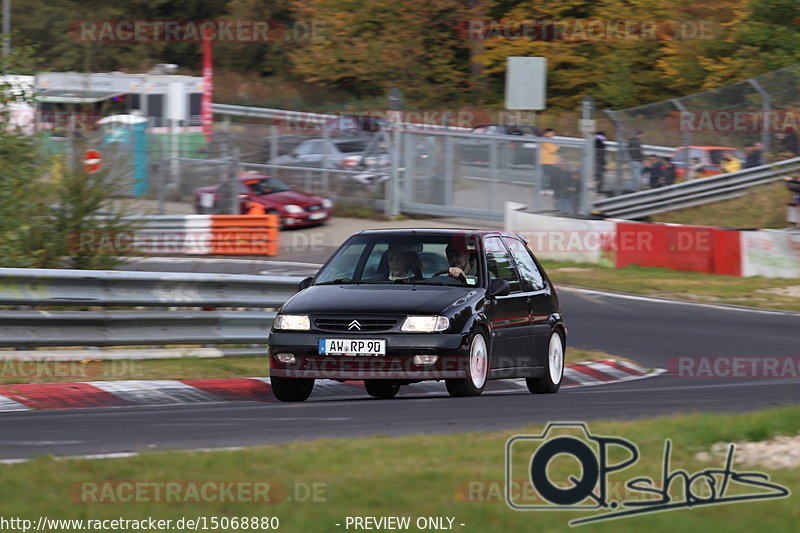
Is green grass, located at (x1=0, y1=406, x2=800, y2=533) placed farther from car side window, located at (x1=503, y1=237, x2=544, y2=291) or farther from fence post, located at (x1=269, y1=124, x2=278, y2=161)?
Result: fence post, located at (x1=269, y1=124, x2=278, y2=161)

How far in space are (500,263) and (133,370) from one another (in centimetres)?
344

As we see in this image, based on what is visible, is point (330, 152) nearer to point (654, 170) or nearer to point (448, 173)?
point (448, 173)

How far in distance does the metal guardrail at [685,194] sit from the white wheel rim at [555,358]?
1816cm

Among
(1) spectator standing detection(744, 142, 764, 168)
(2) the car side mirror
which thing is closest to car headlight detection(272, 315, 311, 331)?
(2) the car side mirror

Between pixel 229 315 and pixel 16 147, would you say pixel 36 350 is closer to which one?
pixel 229 315

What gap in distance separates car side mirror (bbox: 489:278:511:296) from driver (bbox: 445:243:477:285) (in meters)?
0.17

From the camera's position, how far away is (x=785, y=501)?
5.23 m

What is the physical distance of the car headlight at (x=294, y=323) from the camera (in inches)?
389

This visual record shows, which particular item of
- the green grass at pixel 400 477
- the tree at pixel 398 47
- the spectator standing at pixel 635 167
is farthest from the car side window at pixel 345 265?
the tree at pixel 398 47

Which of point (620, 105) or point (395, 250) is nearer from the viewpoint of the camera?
point (395, 250)

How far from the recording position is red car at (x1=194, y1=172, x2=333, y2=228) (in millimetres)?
30500

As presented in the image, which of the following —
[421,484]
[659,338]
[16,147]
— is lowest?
[659,338]

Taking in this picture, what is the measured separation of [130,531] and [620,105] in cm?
4365

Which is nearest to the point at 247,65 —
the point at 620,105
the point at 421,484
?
the point at 620,105
